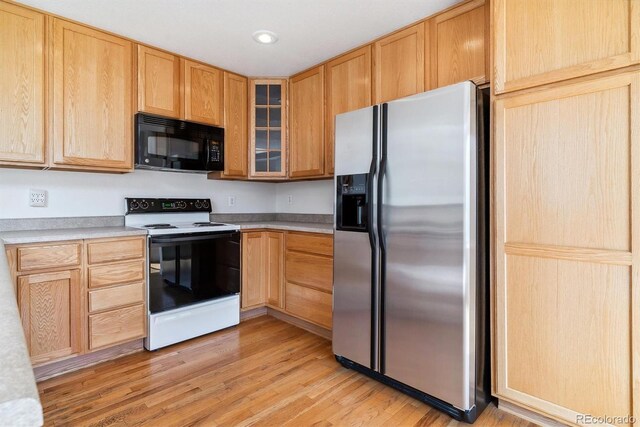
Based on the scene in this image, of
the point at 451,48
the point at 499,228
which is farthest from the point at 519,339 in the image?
the point at 451,48

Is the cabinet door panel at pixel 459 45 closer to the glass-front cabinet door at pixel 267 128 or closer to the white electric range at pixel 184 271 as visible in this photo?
the glass-front cabinet door at pixel 267 128

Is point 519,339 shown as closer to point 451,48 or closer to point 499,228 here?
point 499,228

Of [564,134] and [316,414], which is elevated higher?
[564,134]

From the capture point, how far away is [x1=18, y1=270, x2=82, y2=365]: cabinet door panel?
1.97 metres

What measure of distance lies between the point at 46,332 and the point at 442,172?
8.06 feet

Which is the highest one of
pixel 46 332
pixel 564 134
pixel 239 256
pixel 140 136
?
pixel 140 136

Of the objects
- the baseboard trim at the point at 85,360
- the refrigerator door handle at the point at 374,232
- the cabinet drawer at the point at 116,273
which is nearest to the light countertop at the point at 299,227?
the refrigerator door handle at the point at 374,232

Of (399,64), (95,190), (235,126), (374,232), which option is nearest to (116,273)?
(95,190)

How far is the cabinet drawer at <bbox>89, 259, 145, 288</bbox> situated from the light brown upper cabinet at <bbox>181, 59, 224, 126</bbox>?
1.27 metres

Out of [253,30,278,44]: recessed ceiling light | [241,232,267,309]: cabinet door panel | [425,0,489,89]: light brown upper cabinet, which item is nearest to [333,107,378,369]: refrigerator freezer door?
[425,0,489,89]: light brown upper cabinet

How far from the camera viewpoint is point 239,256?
9.62ft

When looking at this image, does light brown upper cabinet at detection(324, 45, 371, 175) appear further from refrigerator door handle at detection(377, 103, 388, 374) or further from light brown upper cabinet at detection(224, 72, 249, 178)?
light brown upper cabinet at detection(224, 72, 249, 178)

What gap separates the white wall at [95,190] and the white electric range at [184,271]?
0.11 meters

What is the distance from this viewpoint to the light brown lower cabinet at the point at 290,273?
262 cm
